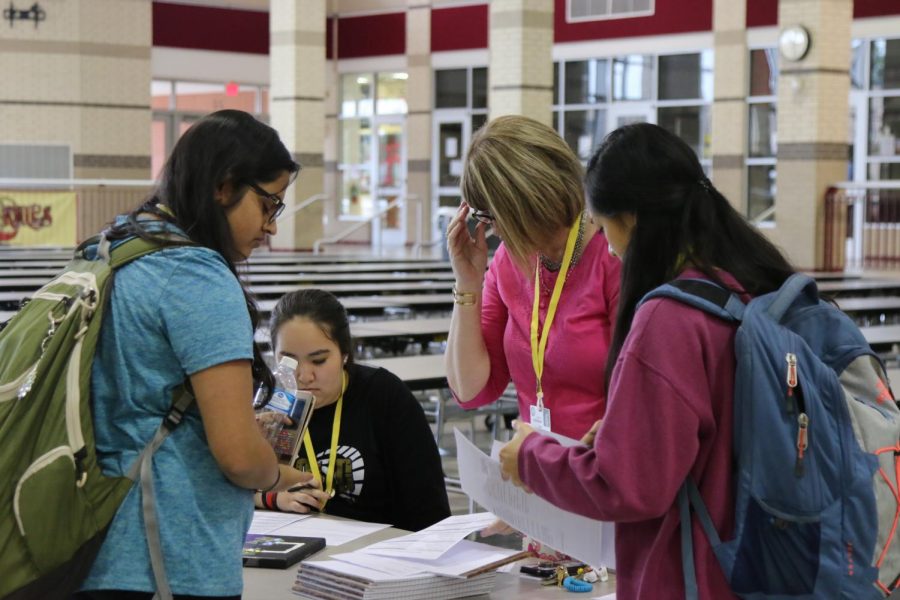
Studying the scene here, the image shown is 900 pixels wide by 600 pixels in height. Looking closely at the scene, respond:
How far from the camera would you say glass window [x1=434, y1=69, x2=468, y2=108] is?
24297 millimetres

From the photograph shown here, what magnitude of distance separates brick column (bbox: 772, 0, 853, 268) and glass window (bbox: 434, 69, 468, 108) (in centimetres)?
912

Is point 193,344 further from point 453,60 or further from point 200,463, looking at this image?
point 453,60

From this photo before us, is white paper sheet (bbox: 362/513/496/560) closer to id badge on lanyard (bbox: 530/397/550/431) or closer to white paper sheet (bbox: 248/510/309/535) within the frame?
id badge on lanyard (bbox: 530/397/550/431)

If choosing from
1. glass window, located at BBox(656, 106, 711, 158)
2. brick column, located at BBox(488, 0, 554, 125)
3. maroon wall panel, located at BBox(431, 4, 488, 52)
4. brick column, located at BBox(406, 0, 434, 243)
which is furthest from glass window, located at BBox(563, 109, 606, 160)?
brick column, located at BBox(488, 0, 554, 125)

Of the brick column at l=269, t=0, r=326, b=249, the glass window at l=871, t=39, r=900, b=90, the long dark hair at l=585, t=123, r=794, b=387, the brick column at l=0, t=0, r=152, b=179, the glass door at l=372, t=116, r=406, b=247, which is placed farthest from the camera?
the glass door at l=372, t=116, r=406, b=247

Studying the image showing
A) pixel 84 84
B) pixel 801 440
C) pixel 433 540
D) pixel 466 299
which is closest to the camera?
pixel 801 440

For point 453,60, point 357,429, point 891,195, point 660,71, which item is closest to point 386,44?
point 453,60

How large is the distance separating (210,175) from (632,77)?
20778 mm

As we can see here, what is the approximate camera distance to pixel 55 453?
1857mm

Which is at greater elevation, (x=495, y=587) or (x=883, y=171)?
(x=883, y=171)

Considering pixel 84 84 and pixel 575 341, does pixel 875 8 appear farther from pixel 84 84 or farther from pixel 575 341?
pixel 575 341

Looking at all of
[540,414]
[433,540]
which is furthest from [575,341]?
[433,540]

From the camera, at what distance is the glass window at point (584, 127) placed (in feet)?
74.7

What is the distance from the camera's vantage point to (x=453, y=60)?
2420 centimetres
